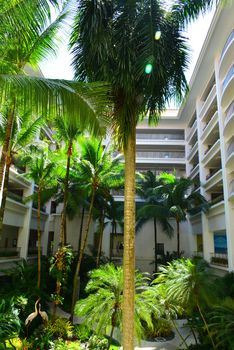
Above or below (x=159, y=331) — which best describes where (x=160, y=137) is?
above

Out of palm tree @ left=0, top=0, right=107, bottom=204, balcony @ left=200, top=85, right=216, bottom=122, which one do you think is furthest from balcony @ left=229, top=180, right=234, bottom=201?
palm tree @ left=0, top=0, right=107, bottom=204

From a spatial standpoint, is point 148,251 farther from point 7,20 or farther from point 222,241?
point 7,20

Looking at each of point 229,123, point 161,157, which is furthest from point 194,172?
point 229,123

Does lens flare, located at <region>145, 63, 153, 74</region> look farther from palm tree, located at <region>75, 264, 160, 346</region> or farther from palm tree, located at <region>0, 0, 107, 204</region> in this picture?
palm tree, located at <region>75, 264, 160, 346</region>

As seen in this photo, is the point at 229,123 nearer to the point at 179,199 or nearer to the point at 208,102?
the point at 208,102

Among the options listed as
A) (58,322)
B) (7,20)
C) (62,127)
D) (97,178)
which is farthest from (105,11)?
(58,322)

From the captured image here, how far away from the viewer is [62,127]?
16.4m

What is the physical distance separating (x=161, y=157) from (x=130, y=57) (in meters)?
30.6

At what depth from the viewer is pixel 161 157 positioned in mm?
37531

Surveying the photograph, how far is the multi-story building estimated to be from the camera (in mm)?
21453

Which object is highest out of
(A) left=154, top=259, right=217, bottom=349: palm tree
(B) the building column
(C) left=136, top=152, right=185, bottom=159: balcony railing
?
(C) left=136, top=152, right=185, bottom=159: balcony railing

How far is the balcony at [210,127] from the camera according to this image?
25.4m

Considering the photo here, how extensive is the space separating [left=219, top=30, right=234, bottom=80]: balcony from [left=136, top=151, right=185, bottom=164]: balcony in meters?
15.2

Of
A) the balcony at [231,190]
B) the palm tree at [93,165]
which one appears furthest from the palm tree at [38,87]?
the balcony at [231,190]
